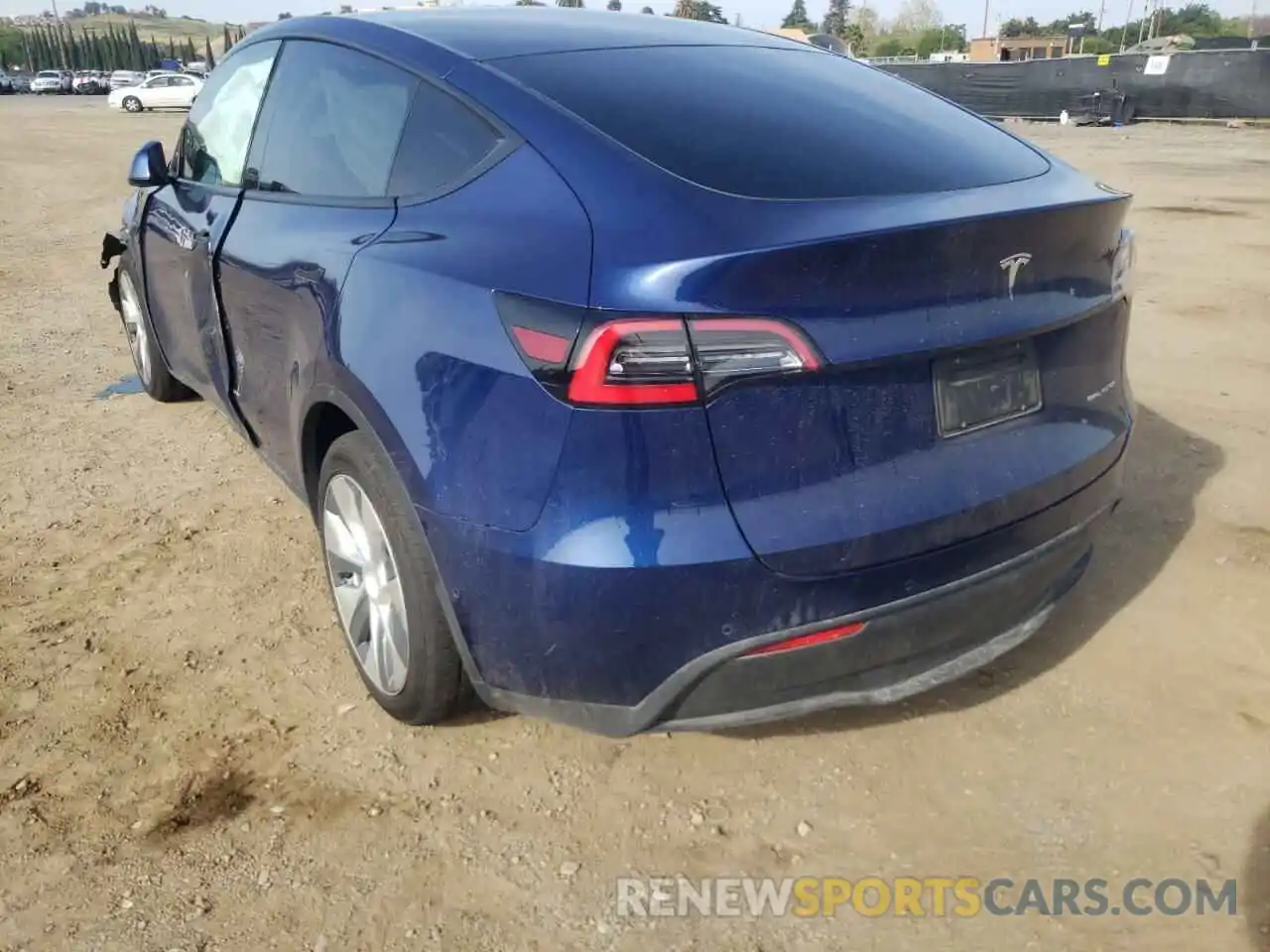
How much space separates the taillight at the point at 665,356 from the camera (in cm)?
191

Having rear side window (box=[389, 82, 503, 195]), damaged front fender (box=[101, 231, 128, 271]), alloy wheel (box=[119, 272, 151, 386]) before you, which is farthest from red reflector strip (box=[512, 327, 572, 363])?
damaged front fender (box=[101, 231, 128, 271])

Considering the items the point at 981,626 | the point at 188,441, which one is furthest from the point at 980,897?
the point at 188,441

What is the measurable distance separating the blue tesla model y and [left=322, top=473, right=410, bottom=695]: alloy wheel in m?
0.02

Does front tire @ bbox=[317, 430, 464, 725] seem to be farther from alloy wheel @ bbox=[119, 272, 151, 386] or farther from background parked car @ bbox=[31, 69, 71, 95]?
background parked car @ bbox=[31, 69, 71, 95]

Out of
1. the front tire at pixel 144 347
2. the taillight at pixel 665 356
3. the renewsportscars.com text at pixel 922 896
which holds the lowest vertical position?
the renewsportscars.com text at pixel 922 896

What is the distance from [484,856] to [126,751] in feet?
3.37

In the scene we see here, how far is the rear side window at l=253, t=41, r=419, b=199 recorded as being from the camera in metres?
2.72

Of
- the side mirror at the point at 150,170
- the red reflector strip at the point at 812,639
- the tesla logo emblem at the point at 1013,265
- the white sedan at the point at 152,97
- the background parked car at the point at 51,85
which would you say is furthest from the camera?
the background parked car at the point at 51,85

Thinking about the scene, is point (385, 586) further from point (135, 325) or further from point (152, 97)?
point (152, 97)

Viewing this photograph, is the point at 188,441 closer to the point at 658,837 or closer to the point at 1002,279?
the point at 658,837

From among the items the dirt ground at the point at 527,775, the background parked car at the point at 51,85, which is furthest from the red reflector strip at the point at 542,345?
the background parked car at the point at 51,85

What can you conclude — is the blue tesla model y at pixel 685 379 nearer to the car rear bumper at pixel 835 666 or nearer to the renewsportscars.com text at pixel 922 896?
the car rear bumper at pixel 835 666

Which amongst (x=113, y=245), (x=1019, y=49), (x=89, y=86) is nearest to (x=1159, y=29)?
(x=1019, y=49)

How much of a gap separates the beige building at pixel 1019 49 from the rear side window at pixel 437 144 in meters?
78.3
